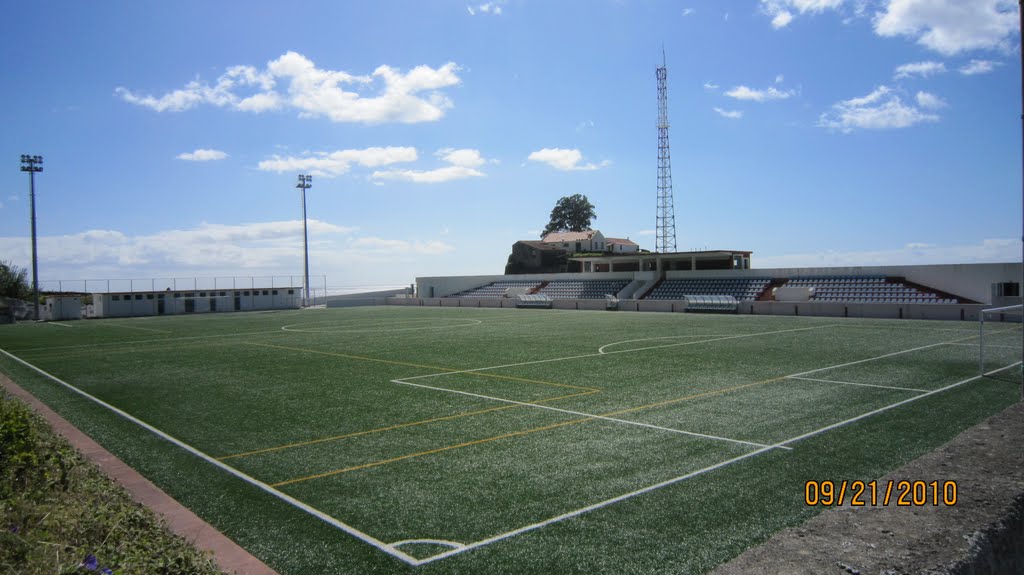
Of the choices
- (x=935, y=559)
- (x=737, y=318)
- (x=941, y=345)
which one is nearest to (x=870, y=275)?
(x=737, y=318)

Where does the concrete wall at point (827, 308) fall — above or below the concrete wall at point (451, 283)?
below

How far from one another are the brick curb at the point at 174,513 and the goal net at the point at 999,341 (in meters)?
14.4

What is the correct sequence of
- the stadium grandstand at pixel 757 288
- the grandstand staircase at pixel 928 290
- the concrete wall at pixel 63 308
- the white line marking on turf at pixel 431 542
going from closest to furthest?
the white line marking on turf at pixel 431 542, the stadium grandstand at pixel 757 288, the grandstand staircase at pixel 928 290, the concrete wall at pixel 63 308

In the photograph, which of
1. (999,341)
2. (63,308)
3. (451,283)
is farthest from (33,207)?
(999,341)

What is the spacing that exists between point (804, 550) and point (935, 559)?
712mm

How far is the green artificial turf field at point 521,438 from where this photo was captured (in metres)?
5.51

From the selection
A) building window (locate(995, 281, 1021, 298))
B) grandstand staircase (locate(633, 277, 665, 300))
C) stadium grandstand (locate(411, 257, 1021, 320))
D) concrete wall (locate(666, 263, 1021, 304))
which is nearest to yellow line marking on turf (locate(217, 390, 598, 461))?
stadium grandstand (locate(411, 257, 1021, 320))

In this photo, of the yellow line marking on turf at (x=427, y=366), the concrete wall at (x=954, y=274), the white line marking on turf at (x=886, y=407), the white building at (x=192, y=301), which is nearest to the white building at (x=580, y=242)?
the white building at (x=192, y=301)

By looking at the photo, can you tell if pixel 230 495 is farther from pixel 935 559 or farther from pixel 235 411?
pixel 935 559

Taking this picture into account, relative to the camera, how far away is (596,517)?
5.93 m

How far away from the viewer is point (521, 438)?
9062 millimetres

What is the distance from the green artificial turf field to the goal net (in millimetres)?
205

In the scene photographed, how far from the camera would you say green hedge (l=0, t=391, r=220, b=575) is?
3.95 meters

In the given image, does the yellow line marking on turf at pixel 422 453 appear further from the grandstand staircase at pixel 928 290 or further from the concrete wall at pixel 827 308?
the grandstand staircase at pixel 928 290
